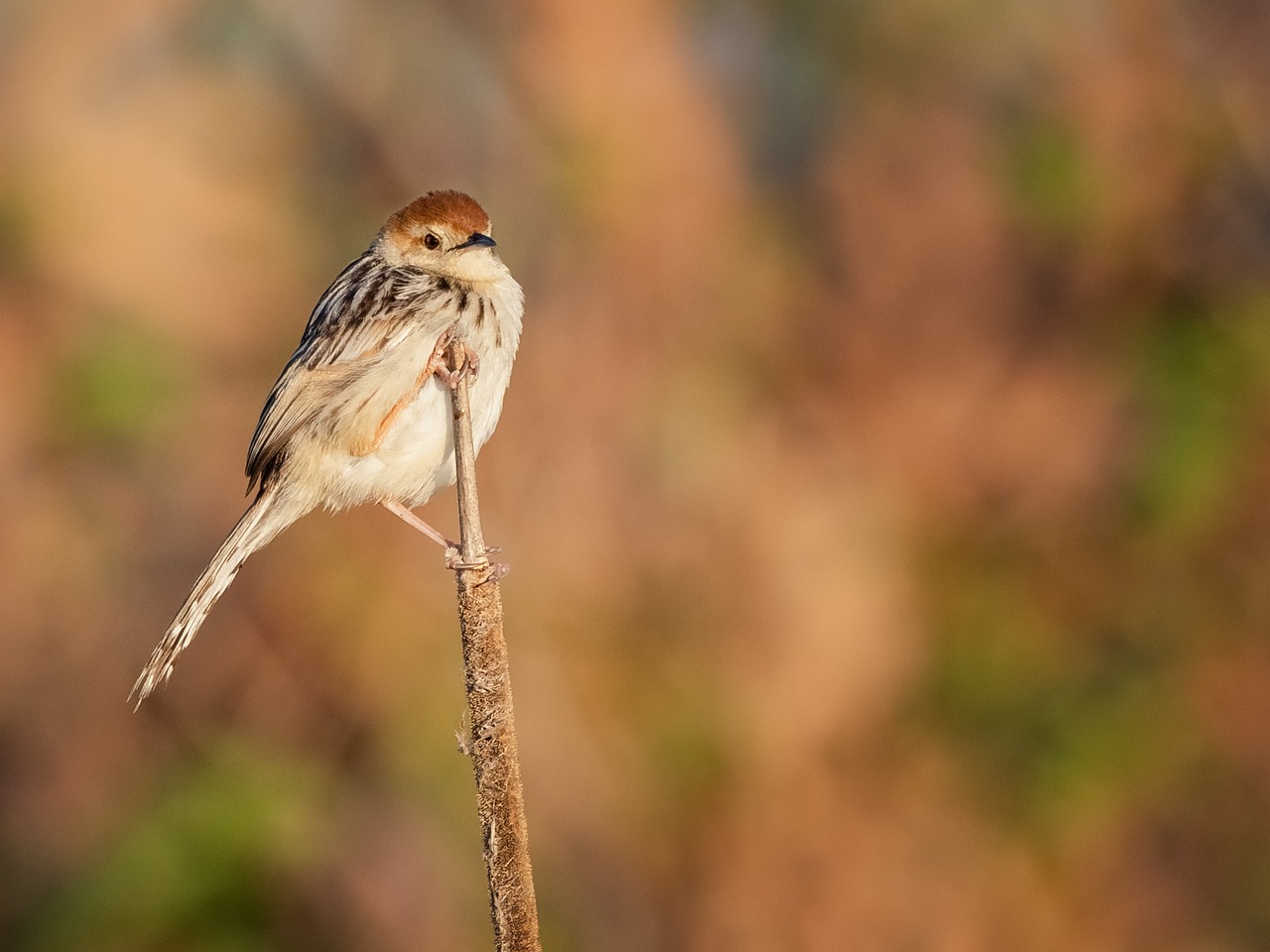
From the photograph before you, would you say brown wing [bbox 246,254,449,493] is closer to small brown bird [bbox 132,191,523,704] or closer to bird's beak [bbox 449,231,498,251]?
small brown bird [bbox 132,191,523,704]

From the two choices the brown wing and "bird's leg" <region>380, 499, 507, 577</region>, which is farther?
the brown wing

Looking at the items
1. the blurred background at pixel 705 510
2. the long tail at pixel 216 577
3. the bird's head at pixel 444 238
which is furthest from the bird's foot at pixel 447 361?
the blurred background at pixel 705 510

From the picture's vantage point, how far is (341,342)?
370cm

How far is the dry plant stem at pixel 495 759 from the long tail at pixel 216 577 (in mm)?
984

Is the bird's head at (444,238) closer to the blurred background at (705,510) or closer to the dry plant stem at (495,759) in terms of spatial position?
the dry plant stem at (495,759)

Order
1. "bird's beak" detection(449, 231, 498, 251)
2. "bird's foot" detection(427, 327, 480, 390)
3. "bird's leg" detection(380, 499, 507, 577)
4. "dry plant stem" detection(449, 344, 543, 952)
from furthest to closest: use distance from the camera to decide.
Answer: "bird's beak" detection(449, 231, 498, 251), "bird's foot" detection(427, 327, 480, 390), "bird's leg" detection(380, 499, 507, 577), "dry plant stem" detection(449, 344, 543, 952)

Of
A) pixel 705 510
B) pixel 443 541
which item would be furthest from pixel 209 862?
pixel 443 541

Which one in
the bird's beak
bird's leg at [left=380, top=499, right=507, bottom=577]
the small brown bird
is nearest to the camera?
bird's leg at [left=380, top=499, right=507, bottom=577]

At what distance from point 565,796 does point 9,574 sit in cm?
319

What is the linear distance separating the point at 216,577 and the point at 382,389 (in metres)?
0.63

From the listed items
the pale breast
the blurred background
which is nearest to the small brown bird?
the pale breast

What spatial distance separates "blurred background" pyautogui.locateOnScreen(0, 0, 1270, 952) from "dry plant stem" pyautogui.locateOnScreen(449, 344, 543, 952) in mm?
4754

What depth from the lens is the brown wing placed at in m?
3.66

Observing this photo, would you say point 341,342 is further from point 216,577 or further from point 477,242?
point 216,577
